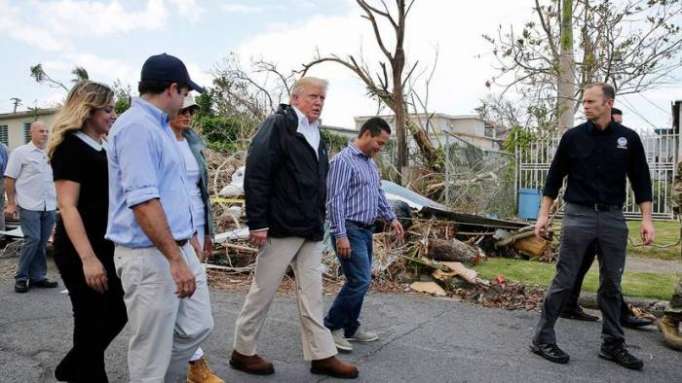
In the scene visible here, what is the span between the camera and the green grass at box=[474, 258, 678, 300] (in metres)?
6.34

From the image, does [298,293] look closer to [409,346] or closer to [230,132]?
[409,346]

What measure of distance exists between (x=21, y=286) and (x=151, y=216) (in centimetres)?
501

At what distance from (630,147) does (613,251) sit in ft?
2.68

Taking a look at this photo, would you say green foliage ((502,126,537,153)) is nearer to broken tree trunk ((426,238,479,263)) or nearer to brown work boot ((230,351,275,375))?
broken tree trunk ((426,238,479,263))

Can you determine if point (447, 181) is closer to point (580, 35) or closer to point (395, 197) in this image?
point (395, 197)

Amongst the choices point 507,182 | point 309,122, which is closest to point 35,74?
point 507,182

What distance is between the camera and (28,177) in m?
6.61

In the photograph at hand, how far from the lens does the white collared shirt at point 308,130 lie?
3974 millimetres

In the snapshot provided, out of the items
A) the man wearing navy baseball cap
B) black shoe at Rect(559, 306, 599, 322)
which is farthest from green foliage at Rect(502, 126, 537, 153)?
the man wearing navy baseball cap

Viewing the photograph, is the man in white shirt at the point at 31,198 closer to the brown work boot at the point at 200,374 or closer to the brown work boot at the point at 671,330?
the brown work boot at the point at 200,374

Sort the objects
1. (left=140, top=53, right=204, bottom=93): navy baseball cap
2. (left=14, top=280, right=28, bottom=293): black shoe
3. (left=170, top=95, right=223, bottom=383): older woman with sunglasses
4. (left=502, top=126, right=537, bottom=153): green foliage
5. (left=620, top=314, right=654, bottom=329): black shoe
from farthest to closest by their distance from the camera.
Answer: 1. (left=502, top=126, right=537, bottom=153): green foliage
2. (left=14, top=280, right=28, bottom=293): black shoe
3. (left=620, top=314, right=654, bottom=329): black shoe
4. (left=170, top=95, right=223, bottom=383): older woman with sunglasses
5. (left=140, top=53, right=204, bottom=93): navy baseball cap

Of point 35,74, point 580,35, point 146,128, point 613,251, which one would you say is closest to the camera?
point 146,128

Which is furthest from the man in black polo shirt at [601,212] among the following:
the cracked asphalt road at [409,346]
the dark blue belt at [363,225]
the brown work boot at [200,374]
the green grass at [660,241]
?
the green grass at [660,241]

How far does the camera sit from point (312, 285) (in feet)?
13.1
